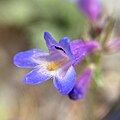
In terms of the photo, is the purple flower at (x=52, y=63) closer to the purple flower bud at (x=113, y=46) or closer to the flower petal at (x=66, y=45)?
the flower petal at (x=66, y=45)

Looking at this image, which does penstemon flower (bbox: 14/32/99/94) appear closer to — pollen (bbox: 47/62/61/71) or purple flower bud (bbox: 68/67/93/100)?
pollen (bbox: 47/62/61/71)

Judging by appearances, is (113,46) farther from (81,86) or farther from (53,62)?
(53,62)

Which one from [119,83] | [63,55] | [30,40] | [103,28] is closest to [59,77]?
[63,55]

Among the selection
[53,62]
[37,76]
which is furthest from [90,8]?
[37,76]

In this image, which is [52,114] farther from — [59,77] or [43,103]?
[59,77]

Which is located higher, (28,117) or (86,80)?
(28,117)

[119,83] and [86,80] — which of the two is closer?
[86,80]
